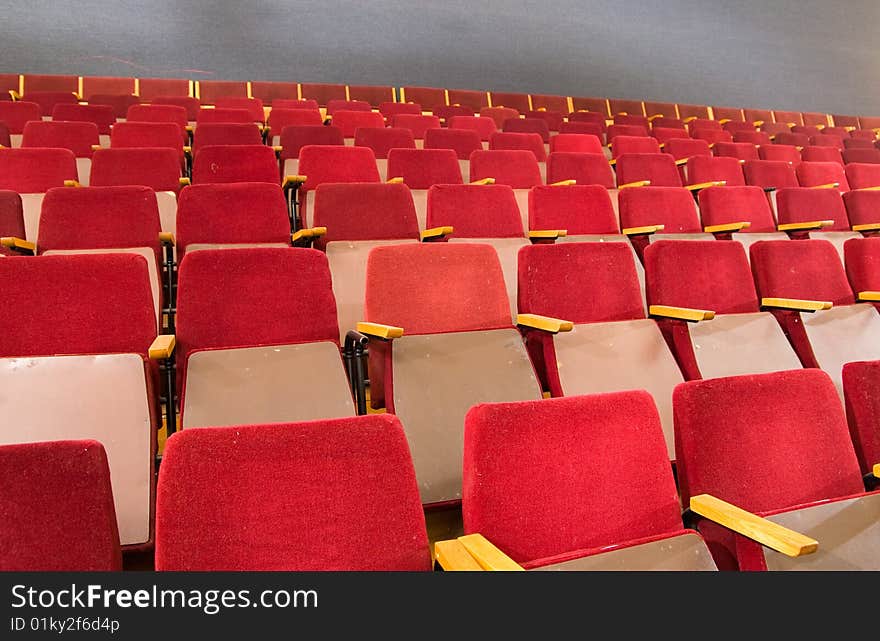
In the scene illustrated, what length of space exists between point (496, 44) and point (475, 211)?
119 centimetres

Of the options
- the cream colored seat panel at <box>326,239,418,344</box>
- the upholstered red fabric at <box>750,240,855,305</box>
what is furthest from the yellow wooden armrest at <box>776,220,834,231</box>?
the cream colored seat panel at <box>326,239,418,344</box>

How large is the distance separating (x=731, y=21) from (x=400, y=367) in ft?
6.10

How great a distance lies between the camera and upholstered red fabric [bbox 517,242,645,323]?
46cm

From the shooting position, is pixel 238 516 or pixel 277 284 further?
pixel 277 284

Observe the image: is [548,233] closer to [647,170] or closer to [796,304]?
[796,304]

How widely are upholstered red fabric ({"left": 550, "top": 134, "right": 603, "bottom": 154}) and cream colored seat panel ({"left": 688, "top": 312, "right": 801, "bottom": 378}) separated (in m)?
0.57

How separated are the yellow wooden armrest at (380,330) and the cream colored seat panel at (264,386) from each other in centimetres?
2

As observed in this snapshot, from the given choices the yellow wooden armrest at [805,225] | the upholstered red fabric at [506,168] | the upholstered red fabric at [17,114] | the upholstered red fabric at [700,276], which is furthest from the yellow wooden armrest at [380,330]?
the upholstered red fabric at [17,114]

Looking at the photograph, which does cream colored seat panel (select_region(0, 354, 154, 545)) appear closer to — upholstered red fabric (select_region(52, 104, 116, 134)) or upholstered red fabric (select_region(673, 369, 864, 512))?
upholstered red fabric (select_region(673, 369, 864, 512))

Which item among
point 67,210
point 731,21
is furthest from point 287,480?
point 731,21

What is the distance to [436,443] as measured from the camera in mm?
357

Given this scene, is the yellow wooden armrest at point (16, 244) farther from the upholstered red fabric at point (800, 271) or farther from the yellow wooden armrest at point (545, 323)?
the upholstered red fabric at point (800, 271)

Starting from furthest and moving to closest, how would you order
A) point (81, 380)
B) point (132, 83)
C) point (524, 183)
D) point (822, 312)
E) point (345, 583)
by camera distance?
1. point (132, 83)
2. point (524, 183)
3. point (822, 312)
4. point (81, 380)
5. point (345, 583)

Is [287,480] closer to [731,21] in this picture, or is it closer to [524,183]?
[524,183]
